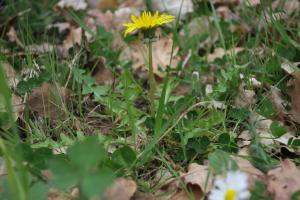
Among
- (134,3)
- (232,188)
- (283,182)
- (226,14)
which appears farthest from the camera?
(134,3)

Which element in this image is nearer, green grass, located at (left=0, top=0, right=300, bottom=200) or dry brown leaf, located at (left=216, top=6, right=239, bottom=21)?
green grass, located at (left=0, top=0, right=300, bottom=200)

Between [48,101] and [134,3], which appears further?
[134,3]

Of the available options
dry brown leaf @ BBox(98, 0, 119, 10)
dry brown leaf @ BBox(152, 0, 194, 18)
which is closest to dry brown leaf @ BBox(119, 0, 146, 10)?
dry brown leaf @ BBox(98, 0, 119, 10)

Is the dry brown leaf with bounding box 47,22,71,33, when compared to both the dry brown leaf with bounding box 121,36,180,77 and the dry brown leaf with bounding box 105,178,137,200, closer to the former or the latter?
the dry brown leaf with bounding box 121,36,180,77

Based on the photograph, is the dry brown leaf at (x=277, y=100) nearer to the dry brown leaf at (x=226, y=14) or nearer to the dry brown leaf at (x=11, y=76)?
the dry brown leaf at (x=226, y=14)

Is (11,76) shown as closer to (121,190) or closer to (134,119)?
(134,119)

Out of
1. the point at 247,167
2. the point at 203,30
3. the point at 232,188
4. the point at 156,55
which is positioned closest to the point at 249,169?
the point at 247,167
